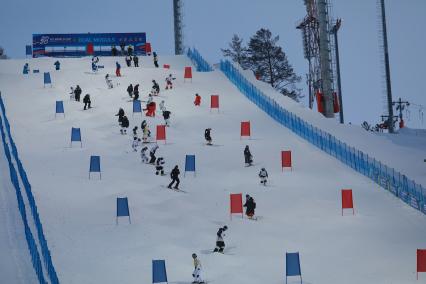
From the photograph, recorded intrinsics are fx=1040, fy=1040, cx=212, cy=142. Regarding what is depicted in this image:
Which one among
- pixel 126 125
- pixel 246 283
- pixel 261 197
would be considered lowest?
pixel 246 283

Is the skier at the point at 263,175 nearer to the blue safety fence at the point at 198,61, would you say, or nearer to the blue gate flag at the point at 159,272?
the blue gate flag at the point at 159,272

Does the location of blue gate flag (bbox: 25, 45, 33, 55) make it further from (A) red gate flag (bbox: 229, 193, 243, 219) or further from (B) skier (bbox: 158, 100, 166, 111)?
(A) red gate flag (bbox: 229, 193, 243, 219)

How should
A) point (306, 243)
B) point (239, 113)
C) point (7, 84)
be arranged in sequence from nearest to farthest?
point (306, 243) < point (239, 113) < point (7, 84)

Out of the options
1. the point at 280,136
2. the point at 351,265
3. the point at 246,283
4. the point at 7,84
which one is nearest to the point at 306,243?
the point at 351,265

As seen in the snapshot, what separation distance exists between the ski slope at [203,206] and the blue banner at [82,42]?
25391mm

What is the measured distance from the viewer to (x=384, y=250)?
111ft

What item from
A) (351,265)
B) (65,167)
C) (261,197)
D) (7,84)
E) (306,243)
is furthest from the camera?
(7,84)

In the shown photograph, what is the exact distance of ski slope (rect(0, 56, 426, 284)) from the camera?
1247 inches

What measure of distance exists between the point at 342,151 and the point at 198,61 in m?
28.5

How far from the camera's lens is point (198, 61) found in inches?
2894

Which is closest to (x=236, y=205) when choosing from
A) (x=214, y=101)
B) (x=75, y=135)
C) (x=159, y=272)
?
(x=159, y=272)

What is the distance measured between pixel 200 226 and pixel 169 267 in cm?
462

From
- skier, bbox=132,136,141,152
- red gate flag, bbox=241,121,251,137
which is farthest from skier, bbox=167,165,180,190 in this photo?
red gate flag, bbox=241,121,251,137

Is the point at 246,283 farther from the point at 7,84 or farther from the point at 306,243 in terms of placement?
the point at 7,84
